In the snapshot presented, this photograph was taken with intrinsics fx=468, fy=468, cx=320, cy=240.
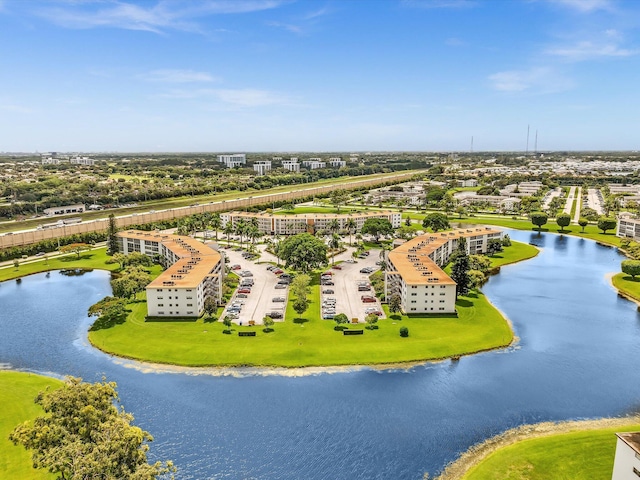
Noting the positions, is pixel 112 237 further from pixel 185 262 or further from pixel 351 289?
pixel 351 289

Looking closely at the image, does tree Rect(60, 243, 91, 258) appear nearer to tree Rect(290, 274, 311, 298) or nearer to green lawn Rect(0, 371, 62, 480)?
green lawn Rect(0, 371, 62, 480)

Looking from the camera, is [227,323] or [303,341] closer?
[303,341]

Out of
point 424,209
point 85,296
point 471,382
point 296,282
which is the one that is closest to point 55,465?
point 471,382

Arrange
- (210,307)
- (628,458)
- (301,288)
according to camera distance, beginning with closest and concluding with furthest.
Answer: (628,458) < (210,307) < (301,288)

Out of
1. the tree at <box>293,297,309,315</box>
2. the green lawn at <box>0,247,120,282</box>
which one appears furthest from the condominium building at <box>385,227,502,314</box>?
the green lawn at <box>0,247,120,282</box>

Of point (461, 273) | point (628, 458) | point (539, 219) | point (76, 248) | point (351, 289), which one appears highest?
point (539, 219)

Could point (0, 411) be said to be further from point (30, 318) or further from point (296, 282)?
point (296, 282)

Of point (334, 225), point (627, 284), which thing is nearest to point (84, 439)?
point (627, 284)
